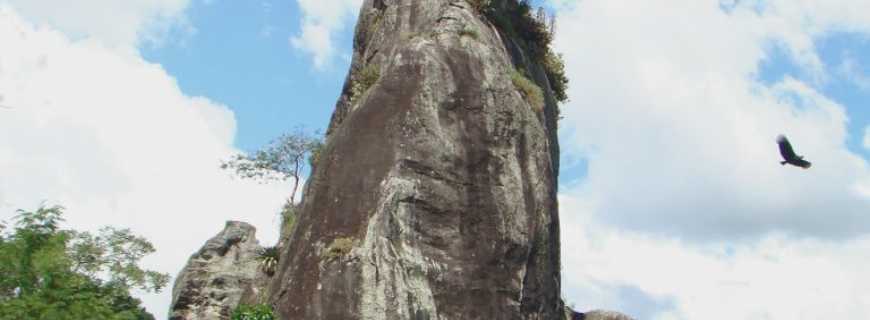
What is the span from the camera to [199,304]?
3512 cm

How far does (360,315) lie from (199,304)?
1354 cm

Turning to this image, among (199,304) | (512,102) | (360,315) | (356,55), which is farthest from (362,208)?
(356,55)

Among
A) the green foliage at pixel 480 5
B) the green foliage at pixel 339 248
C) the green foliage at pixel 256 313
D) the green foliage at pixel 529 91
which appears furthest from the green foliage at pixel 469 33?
the green foliage at pixel 256 313

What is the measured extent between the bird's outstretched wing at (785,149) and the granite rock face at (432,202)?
23.6ft

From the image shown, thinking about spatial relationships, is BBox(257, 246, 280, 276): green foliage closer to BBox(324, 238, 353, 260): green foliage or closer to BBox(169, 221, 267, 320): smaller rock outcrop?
BBox(169, 221, 267, 320): smaller rock outcrop

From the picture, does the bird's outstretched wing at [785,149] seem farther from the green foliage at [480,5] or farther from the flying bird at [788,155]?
the green foliage at [480,5]

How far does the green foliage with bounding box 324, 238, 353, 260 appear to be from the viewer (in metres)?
24.3

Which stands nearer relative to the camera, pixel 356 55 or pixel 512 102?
pixel 512 102

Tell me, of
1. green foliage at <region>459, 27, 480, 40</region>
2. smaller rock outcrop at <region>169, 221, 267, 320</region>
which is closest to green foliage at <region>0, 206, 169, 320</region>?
smaller rock outcrop at <region>169, 221, 267, 320</region>

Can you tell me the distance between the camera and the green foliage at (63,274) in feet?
83.2

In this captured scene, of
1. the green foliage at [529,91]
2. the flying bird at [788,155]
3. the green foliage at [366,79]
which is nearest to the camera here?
the flying bird at [788,155]

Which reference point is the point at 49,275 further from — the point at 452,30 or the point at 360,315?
the point at 452,30

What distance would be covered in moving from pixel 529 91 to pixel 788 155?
10030 mm

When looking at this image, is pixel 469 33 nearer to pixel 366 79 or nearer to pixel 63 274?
pixel 366 79
